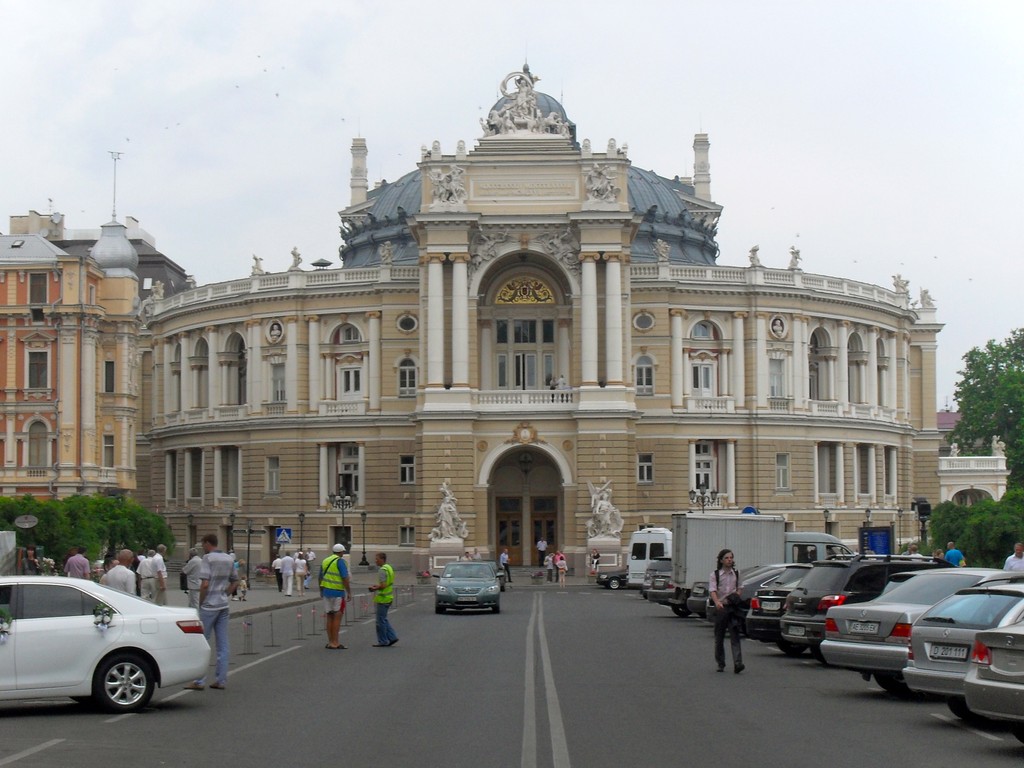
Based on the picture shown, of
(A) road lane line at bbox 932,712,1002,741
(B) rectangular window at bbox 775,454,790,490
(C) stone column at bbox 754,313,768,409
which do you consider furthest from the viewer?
(B) rectangular window at bbox 775,454,790,490

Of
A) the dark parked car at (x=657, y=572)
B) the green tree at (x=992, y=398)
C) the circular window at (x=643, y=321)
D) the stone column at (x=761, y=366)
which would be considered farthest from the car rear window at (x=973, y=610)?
the green tree at (x=992, y=398)

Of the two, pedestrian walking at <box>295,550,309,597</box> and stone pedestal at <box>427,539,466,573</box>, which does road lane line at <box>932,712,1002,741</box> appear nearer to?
pedestrian walking at <box>295,550,309,597</box>

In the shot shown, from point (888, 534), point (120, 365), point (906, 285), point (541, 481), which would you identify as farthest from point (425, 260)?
point (906, 285)

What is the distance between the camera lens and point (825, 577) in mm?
25859

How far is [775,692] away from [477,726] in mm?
5828

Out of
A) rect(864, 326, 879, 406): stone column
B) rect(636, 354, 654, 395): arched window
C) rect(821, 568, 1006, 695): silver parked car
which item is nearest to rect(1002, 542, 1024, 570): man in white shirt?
rect(821, 568, 1006, 695): silver parked car

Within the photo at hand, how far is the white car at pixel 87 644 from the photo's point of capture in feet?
59.2

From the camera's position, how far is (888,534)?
58188 millimetres

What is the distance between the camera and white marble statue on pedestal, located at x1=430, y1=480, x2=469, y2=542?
70.9m

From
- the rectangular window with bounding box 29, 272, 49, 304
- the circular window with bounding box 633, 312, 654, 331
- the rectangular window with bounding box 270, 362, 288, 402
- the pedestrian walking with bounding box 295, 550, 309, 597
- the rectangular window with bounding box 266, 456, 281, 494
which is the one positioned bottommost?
the pedestrian walking with bounding box 295, 550, 309, 597

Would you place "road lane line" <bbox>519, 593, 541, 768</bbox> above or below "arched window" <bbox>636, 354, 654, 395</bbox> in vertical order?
below

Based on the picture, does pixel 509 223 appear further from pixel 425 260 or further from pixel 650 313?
pixel 650 313

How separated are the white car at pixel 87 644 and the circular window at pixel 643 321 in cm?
6155

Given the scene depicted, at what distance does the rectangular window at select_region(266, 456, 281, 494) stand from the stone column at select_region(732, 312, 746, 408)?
81.8 ft
